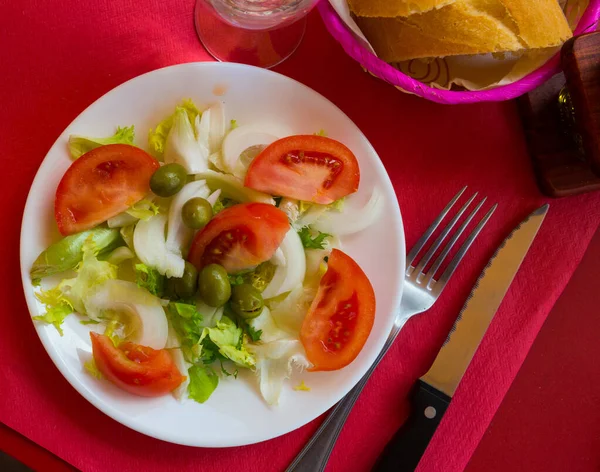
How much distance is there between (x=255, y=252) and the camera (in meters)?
1.16

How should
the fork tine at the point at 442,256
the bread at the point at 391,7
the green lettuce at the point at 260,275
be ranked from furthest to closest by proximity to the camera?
the fork tine at the point at 442,256
the green lettuce at the point at 260,275
the bread at the point at 391,7

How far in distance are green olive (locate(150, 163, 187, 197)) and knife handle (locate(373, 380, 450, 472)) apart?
740 mm

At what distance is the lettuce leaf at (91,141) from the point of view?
1.19 metres

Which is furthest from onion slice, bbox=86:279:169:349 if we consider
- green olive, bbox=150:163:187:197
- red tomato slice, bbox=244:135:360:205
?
red tomato slice, bbox=244:135:360:205

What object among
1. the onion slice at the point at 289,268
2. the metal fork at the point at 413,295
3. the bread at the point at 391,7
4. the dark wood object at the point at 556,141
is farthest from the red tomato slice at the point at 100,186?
the dark wood object at the point at 556,141

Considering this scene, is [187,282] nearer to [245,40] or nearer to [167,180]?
[167,180]

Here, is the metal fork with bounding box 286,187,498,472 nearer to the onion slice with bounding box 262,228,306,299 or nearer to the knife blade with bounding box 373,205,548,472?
the knife blade with bounding box 373,205,548,472

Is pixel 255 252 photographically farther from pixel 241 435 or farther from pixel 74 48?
pixel 74 48

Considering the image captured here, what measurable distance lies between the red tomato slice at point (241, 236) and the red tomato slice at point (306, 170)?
0.21 ft

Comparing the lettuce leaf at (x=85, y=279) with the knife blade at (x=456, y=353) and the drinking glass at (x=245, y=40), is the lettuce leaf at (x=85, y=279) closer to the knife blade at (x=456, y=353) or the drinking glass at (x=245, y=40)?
the drinking glass at (x=245, y=40)

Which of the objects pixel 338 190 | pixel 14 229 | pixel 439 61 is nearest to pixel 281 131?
pixel 338 190

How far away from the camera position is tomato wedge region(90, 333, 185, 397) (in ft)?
3.68

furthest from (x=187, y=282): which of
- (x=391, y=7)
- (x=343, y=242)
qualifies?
(x=391, y=7)

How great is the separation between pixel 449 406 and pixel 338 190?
0.61 meters
